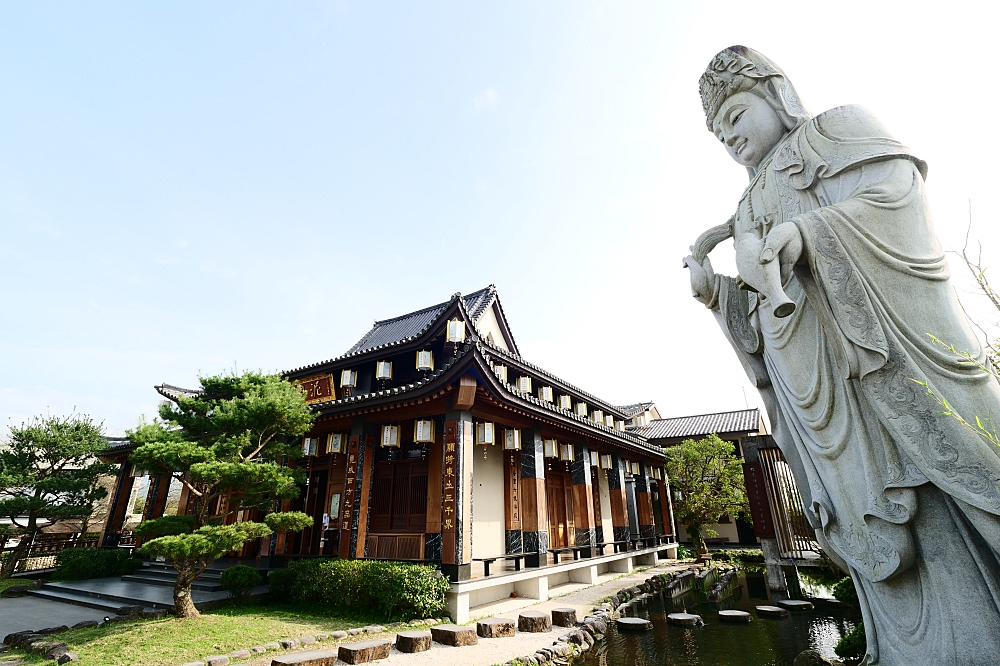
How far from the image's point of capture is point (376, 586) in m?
9.27

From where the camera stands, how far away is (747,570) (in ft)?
55.7

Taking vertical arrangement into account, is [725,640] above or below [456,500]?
below

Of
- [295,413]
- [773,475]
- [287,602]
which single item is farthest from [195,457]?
[773,475]

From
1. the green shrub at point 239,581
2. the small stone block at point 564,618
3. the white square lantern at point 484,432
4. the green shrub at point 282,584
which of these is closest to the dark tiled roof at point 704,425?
the white square lantern at point 484,432

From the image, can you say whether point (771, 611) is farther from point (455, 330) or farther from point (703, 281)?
point (455, 330)

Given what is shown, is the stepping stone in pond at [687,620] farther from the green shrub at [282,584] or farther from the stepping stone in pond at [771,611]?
the green shrub at [282,584]

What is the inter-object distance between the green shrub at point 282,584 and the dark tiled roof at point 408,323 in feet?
27.7

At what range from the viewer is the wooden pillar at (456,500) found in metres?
9.45

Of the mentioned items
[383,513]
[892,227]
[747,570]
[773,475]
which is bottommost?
[747,570]

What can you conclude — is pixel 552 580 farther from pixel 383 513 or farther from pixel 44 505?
pixel 44 505

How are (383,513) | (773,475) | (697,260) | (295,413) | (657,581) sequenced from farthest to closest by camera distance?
(657,581), (773,475), (383,513), (295,413), (697,260)

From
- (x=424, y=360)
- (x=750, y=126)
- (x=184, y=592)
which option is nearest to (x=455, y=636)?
(x=184, y=592)

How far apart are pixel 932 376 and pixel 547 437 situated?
1087 cm

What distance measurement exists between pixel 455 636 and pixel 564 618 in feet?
7.95
